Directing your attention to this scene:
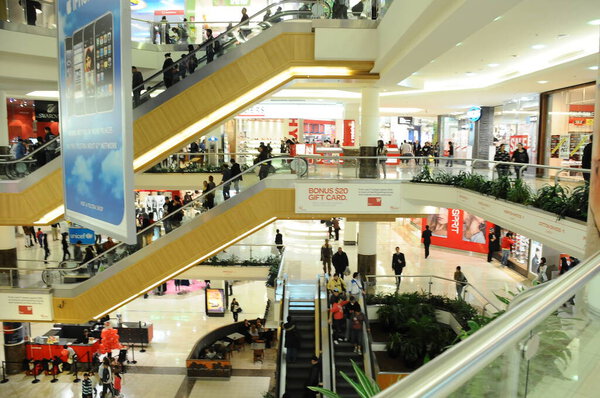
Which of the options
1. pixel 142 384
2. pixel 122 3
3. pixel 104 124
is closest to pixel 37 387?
pixel 142 384

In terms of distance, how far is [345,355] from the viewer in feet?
39.5

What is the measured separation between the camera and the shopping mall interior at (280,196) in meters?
4.96

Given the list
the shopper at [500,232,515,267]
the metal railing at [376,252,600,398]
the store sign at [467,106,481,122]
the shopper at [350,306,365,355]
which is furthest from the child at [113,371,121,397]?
the store sign at [467,106,481,122]

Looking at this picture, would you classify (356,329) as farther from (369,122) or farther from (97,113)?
(97,113)

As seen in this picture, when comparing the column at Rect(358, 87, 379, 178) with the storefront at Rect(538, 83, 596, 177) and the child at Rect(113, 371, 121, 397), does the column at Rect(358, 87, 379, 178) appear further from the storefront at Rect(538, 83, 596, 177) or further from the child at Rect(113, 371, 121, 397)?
the child at Rect(113, 371, 121, 397)

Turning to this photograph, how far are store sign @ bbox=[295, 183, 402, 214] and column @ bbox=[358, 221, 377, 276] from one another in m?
4.27

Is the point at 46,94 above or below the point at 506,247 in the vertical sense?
above

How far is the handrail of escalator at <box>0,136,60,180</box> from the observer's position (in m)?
11.5

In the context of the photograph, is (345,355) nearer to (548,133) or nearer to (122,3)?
(122,3)

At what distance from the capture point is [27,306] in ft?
41.9

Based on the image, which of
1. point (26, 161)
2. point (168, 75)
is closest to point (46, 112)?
point (26, 161)

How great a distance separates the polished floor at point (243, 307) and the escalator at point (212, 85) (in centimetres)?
613

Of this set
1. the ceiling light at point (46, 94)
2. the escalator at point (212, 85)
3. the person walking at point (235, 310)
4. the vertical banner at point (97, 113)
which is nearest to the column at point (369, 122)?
the escalator at point (212, 85)

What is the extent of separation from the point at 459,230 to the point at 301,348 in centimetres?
1334
